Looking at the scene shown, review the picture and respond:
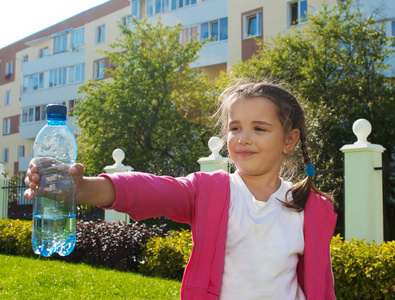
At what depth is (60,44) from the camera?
1401 inches

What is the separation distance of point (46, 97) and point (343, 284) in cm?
3235

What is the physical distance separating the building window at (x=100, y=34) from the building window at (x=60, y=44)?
351 centimetres

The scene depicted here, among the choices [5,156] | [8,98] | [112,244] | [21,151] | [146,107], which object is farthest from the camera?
[8,98]

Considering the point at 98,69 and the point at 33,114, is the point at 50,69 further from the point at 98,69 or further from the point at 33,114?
the point at 98,69

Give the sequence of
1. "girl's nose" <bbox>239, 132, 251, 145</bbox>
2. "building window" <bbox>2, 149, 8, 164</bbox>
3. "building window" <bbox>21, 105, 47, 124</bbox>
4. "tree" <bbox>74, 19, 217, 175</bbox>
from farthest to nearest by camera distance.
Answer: "building window" <bbox>2, 149, 8, 164</bbox> → "building window" <bbox>21, 105, 47, 124</bbox> → "tree" <bbox>74, 19, 217, 175</bbox> → "girl's nose" <bbox>239, 132, 251, 145</bbox>

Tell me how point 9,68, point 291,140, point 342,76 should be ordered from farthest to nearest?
point 9,68 < point 342,76 < point 291,140

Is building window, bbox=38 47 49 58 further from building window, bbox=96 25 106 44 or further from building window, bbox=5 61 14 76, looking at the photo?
building window, bbox=96 25 106 44

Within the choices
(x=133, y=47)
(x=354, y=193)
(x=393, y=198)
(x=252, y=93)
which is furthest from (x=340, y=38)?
(x=252, y=93)

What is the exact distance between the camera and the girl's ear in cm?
253

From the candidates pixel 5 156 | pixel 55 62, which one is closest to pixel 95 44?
pixel 55 62

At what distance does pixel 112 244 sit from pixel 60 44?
3060 centimetres

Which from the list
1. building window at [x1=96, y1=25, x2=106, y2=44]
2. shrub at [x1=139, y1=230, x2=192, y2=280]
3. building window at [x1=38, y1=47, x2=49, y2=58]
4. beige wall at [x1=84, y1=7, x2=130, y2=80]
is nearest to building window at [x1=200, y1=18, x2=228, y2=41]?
beige wall at [x1=84, y1=7, x2=130, y2=80]

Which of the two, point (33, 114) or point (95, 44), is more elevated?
point (95, 44)

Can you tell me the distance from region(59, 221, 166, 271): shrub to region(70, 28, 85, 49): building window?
27.6 m
